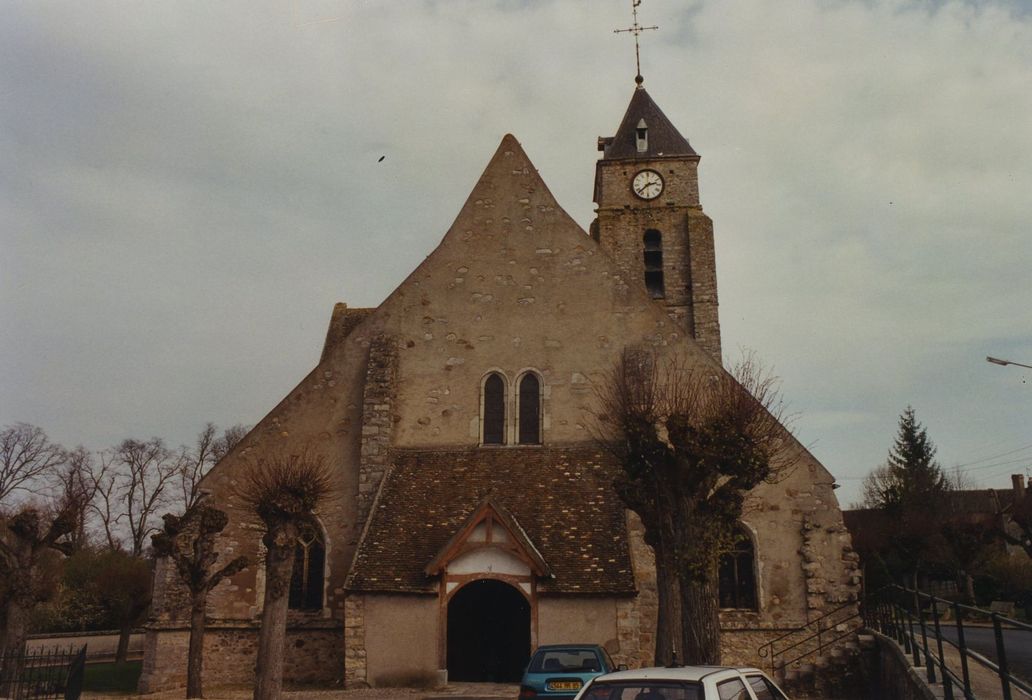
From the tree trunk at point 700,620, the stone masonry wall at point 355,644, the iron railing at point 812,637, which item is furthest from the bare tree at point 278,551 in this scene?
the iron railing at point 812,637

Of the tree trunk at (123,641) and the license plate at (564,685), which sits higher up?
the license plate at (564,685)

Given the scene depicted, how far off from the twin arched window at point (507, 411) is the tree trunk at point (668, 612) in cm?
642

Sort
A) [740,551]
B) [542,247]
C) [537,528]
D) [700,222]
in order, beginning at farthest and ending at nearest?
[700,222] < [542,247] < [740,551] < [537,528]

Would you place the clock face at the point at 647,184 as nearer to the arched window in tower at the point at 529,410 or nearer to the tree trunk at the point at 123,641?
the arched window in tower at the point at 529,410

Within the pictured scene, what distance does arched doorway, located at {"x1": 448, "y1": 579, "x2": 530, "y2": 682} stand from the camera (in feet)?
66.3

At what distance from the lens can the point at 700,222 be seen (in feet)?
121

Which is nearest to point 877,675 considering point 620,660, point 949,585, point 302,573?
point 620,660

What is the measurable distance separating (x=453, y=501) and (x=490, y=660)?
4289mm

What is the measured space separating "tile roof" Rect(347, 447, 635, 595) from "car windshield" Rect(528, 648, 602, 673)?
342cm

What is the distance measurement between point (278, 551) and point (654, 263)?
2483 cm

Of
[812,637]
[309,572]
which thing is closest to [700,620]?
[812,637]

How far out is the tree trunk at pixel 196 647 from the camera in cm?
1745

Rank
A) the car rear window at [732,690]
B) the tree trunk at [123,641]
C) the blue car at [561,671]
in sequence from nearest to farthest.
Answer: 1. the car rear window at [732,690]
2. the blue car at [561,671]
3. the tree trunk at [123,641]

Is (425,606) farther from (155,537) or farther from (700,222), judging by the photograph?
(700,222)
